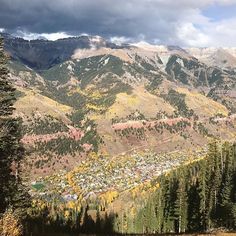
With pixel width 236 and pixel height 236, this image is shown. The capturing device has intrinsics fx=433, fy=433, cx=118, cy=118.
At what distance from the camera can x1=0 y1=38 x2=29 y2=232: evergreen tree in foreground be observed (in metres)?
54.4

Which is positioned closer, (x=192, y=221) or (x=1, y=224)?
(x=1, y=224)

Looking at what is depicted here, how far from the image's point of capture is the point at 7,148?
58000 mm

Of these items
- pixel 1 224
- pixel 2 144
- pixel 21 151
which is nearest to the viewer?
pixel 1 224

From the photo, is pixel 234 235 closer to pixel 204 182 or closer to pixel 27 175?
pixel 27 175

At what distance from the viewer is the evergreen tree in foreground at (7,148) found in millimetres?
54375

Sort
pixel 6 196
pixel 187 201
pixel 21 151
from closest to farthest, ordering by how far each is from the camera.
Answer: pixel 6 196, pixel 21 151, pixel 187 201

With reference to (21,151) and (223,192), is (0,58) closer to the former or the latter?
(21,151)

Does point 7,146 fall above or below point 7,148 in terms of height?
above

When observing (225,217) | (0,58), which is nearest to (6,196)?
(0,58)

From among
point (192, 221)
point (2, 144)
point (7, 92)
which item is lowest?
point (192, 221)

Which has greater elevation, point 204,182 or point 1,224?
point 204,182

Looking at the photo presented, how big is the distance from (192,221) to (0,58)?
134159 millimetres

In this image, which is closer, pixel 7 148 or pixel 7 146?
pixel 7 146

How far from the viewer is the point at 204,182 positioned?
7195 inches
